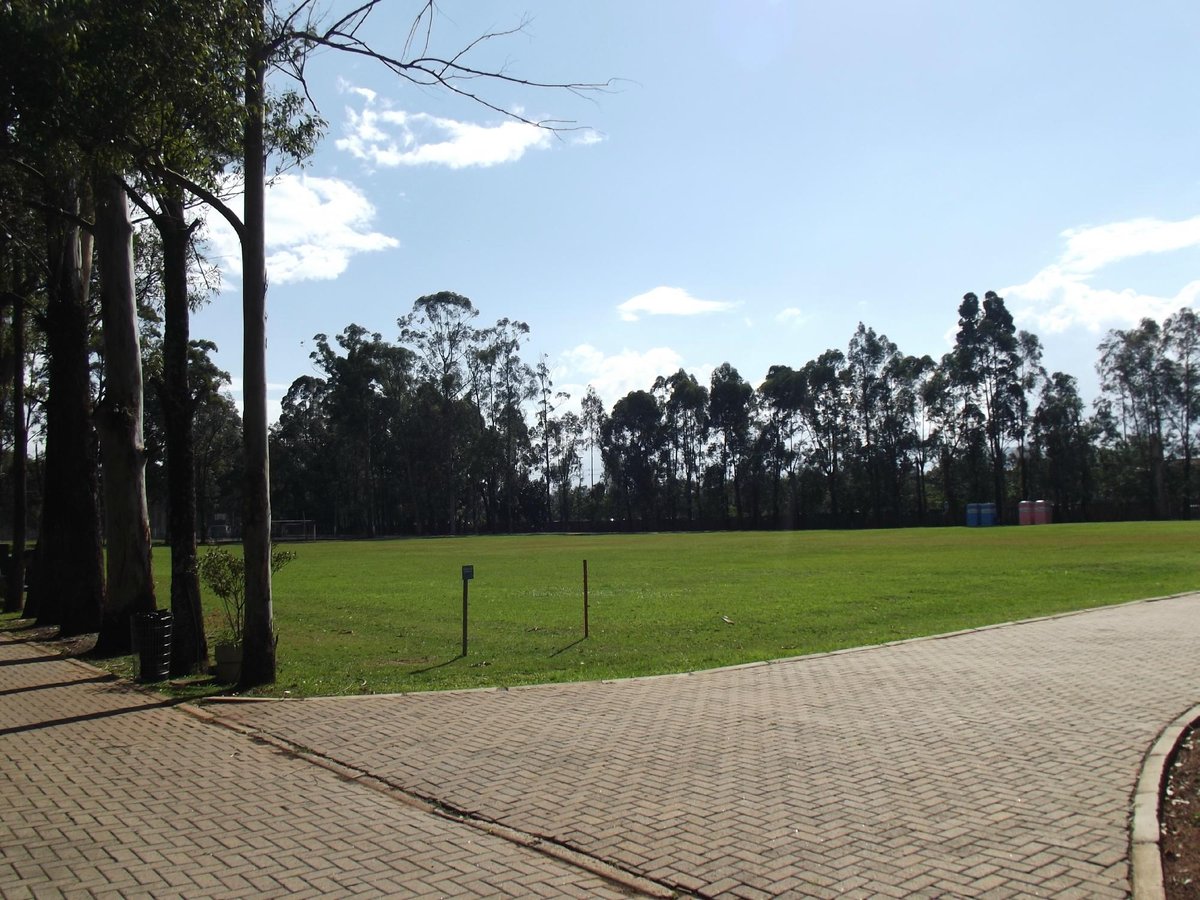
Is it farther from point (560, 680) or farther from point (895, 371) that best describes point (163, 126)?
point (895, 371)

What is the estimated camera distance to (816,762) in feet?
21.6

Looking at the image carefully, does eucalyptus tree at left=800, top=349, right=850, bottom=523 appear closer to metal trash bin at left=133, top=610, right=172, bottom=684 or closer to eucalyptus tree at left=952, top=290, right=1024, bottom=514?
eucalyptus tree at left=952, top=290, right=1024, bottom=514

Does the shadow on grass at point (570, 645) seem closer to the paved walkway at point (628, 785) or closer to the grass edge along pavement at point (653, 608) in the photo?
the grass edge along pavement at point (653, 608)

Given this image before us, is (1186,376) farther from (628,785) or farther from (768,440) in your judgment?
(628,785)

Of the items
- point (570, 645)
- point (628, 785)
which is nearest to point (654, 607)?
point (570, 645)

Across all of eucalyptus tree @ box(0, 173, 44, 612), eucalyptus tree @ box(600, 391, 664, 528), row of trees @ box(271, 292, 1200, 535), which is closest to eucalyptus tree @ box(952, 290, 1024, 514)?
row of trees @ box(271, 292, 1200, 535)

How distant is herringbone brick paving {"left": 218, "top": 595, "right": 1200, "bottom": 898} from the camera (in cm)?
471

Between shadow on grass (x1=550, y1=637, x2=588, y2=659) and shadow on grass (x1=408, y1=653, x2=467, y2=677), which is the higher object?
shadow on grass (x1=408, y1=653, x2=467, y2=677)

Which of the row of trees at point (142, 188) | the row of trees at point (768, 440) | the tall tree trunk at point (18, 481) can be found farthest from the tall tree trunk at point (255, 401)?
the row of trees at point (768, 440)

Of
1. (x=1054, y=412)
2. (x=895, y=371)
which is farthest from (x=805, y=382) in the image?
(x=1054, y=412)

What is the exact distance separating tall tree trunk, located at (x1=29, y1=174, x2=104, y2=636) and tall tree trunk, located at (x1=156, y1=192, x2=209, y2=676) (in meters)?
6.41

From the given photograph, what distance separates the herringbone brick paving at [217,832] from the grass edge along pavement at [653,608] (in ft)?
9.18

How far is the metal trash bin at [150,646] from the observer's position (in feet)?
36.8

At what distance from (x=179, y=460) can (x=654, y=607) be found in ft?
34.7
